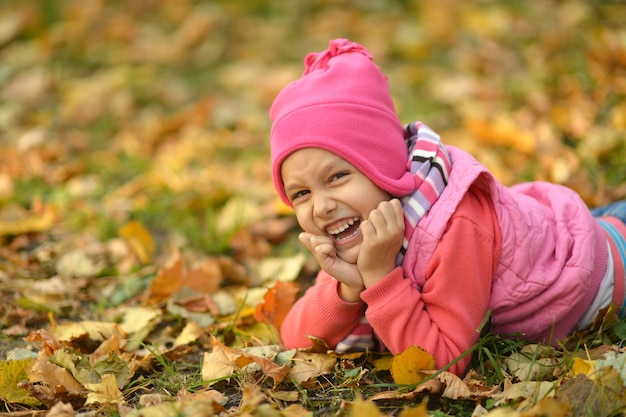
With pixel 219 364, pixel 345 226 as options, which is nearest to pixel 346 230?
pixel 345 226

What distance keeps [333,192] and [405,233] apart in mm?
232

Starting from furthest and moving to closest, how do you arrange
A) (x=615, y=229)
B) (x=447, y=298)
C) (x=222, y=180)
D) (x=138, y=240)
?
(x=222, y=180), (x=138, y=240), (x=615, y=229), (x=447, y=298)

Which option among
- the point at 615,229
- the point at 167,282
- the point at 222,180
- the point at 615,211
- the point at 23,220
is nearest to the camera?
the point at 615,229

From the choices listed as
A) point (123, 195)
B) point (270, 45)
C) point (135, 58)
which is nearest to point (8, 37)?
point (135, 58)

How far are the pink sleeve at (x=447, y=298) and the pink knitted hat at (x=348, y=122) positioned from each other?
21 cm

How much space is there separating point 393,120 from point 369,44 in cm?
352

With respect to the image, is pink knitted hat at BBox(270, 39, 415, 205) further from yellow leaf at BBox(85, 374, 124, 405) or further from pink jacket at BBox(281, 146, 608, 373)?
yellow leaf at BBox(85, 374, 124, 405)

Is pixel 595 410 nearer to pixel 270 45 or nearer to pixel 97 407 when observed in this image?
pixel 97 407

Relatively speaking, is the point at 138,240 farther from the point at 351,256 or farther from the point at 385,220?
the point at 385,220

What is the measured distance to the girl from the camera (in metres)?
1.85

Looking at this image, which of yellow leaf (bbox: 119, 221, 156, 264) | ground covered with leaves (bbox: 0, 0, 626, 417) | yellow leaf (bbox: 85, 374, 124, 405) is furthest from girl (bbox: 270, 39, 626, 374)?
yellow leaf (bbox: 119, 221, 156, 264)

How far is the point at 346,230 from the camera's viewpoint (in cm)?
195

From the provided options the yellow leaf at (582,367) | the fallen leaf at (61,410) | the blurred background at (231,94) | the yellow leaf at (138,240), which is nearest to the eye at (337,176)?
the yellow leaf at (582,367)

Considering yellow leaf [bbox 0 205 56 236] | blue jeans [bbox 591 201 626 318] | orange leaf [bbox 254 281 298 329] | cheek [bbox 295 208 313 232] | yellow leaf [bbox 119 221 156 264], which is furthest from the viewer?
yellow leaf [bbox 0 205 56 236]
